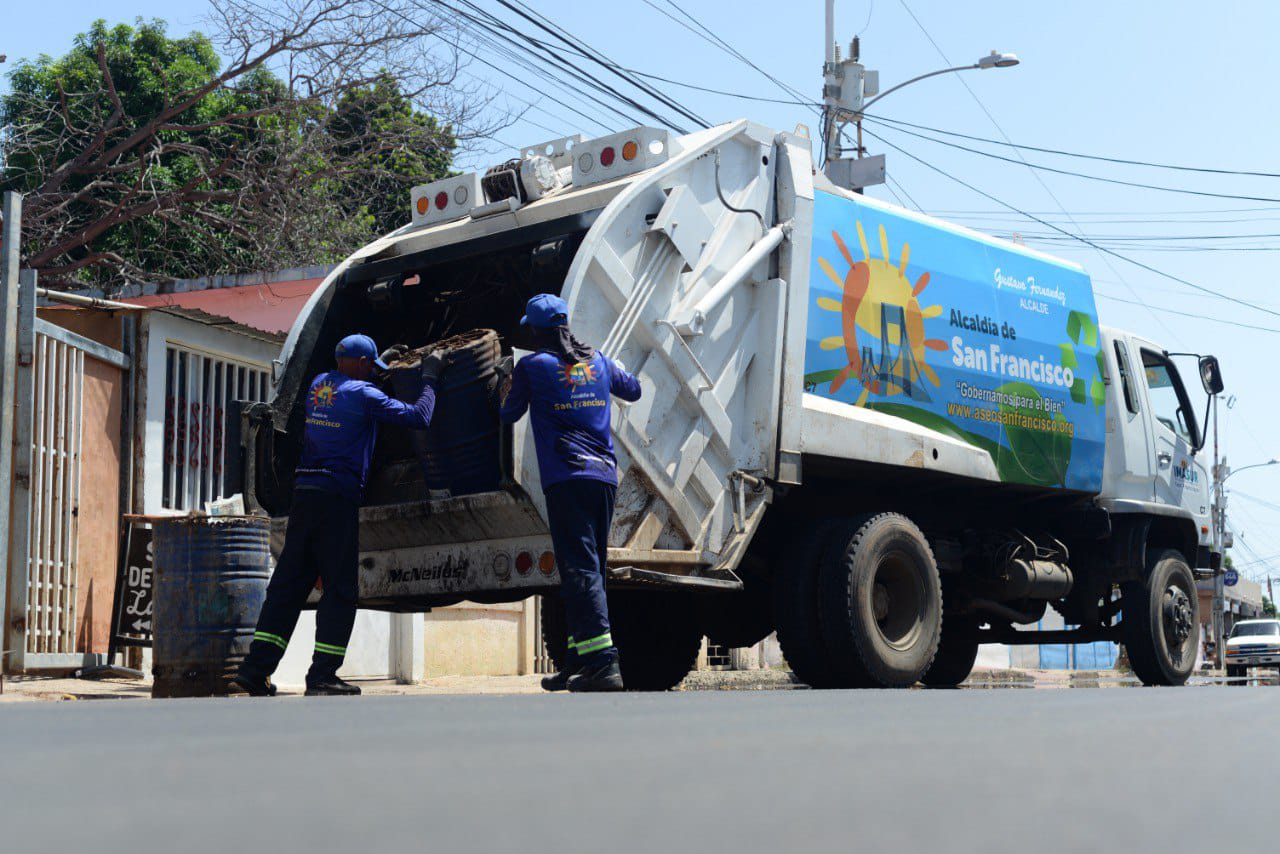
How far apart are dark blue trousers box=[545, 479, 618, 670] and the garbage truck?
259 mm

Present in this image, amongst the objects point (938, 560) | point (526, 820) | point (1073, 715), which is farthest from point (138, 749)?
point (938, 560)

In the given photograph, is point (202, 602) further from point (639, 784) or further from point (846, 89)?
point (846, 89)

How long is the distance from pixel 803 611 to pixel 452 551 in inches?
64.5

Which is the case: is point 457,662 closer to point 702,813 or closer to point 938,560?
point 938,560

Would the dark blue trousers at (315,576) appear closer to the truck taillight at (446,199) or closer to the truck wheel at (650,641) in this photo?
the truck taillight at (446,199)

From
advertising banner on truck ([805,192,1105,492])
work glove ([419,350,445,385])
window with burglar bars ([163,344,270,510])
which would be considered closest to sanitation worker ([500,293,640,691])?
work glove ([419,350,445,385])

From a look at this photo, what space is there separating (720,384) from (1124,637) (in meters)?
4.04

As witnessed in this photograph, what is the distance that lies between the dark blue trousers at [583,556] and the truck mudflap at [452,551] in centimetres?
28

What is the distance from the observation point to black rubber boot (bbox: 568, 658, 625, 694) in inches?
229

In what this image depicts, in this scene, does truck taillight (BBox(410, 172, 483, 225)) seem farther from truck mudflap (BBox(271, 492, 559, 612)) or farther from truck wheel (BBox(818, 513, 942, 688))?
truck wheel (BBox(818, 513, 942, 688))

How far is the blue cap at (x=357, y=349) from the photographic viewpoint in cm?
687

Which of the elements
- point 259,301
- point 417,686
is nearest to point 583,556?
point 417,686

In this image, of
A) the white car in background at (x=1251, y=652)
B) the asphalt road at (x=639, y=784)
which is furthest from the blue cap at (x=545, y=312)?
the white car in background at (x=1251, y=652)

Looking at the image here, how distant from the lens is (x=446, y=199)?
7.93m
